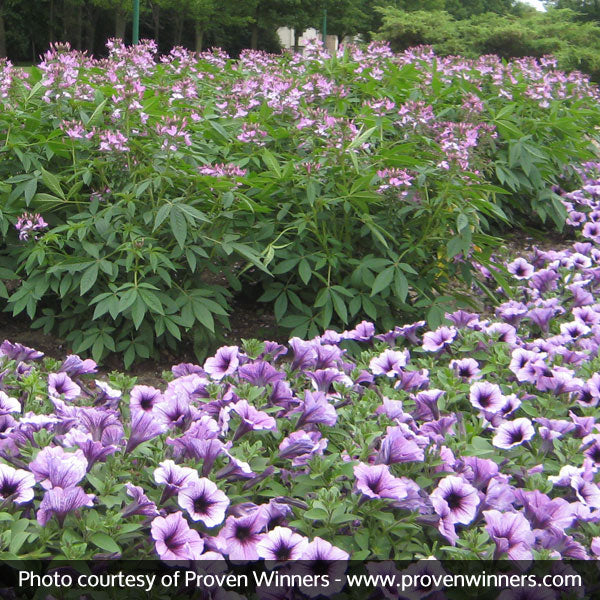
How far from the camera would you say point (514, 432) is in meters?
2.04

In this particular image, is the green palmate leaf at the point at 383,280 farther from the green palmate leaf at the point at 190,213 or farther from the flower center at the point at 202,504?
the flower center at the point at 202,504

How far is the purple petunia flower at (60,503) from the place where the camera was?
4.94ft

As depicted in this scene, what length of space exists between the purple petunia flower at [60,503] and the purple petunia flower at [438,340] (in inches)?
58.3

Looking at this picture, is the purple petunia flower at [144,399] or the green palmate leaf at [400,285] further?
the green palmate leaf at [400,285]

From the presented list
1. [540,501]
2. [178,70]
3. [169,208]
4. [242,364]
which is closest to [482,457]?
[540,501]

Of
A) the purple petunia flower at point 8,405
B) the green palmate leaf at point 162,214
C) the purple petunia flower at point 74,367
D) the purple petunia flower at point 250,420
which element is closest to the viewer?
the purple petunia flower at point 250,420

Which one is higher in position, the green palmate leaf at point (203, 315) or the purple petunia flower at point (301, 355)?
the purple petunia flower at point (301, 355)

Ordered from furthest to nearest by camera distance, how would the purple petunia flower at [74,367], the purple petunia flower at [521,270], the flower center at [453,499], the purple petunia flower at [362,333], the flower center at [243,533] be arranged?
the purple petunia flower at [521,270], the purple petunia flower at [362,333], the purple petunia flower at [74,367], the flower center at [453,499], the flower center at [243,533]

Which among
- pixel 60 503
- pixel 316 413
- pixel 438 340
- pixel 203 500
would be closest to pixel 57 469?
pixel 60 503

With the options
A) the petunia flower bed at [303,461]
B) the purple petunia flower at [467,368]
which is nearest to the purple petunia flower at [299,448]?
the petunia flower bed at [303,461]

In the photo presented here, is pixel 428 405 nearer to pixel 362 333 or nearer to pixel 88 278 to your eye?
pixel 362 333

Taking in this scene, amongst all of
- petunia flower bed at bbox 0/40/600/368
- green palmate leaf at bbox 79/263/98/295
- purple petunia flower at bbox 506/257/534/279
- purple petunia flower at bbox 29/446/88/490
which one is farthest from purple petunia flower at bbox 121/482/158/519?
purple petunia flower at bbox 506/257/534/279

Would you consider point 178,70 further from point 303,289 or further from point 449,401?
point 449,401

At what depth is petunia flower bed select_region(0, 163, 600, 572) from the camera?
1.57 metres
